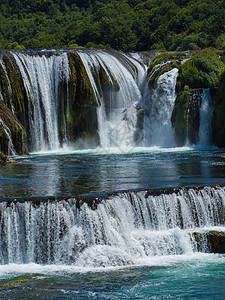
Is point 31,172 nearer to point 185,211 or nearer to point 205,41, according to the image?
point 185,211

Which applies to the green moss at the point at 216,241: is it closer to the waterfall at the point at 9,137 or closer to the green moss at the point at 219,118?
the waterfall at the point at 9,137

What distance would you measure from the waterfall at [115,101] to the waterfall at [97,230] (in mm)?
19938

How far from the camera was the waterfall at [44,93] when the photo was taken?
3603cm

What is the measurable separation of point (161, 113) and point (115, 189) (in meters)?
20.5

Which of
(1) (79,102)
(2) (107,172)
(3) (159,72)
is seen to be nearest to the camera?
(2) (107,172)

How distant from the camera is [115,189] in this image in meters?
19.5

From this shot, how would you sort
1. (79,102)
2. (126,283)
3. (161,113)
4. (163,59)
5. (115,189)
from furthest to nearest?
(163,59), (161,113), (79,102), (115,189), (126,283)

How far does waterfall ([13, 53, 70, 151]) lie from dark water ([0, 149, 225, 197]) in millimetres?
4235

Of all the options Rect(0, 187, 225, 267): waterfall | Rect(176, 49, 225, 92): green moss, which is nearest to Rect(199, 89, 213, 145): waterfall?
Rect(176, 49, 225, 92): green moss

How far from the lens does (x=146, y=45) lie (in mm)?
68688

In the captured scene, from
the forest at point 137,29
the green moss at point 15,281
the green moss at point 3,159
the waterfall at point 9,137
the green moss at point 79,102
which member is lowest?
the green moss at point 15,281

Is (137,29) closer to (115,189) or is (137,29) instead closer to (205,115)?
(205,115)

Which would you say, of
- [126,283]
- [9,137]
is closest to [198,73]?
[9,137]

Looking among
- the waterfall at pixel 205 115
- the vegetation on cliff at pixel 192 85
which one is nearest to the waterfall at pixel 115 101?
the vegetation on cliff at pixel 192 85
